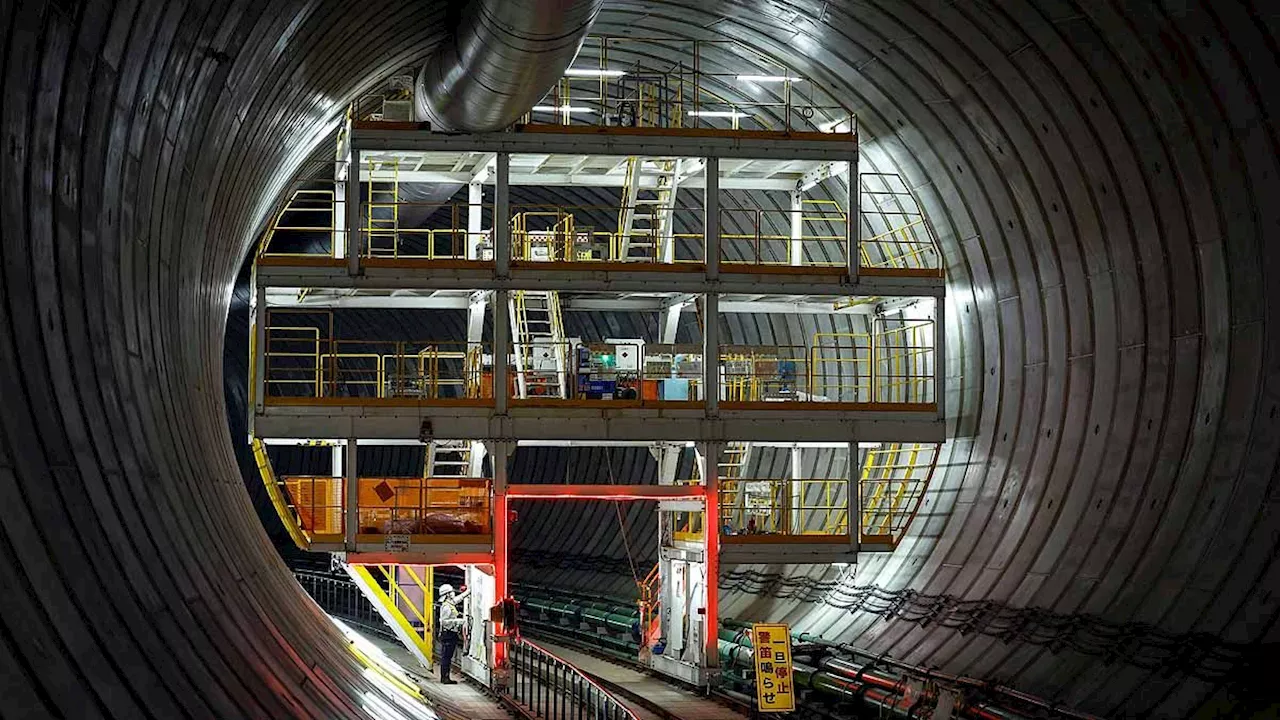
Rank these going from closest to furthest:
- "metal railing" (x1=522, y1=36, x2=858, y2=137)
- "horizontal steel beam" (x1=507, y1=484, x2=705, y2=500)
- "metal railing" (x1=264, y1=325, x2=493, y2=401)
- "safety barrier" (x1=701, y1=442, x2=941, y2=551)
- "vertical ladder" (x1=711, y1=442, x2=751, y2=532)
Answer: "horizontal steel beam" (x1=507, y1=484, x2=705, y2=500) → "safety barrier" (x1=701, y1=442, x2=941, y2=551) → "metal railing" (x1=522, y1=36, x2=858, y2=137) → "metal railing" (x1=264, y1=325, x2=493, y2=401) → "vertical ladder" (x1=711, y1=442, x2=751, y2=532)

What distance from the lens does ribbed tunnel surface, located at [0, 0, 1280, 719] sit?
8.12m

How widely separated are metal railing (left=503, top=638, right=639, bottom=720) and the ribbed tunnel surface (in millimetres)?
2226

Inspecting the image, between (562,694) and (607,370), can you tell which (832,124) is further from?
(562,694)

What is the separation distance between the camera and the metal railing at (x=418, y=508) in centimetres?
2361

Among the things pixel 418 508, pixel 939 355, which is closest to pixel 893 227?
pixel 939 355

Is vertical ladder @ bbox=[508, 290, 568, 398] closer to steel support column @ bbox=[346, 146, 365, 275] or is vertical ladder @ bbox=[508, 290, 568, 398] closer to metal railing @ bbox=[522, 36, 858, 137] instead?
steel support column @ bbox=[346, 146, 365, 275]

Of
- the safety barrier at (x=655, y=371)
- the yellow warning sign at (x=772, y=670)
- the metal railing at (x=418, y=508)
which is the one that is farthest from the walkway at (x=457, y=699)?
the safety barrier at (x=655, y=371)

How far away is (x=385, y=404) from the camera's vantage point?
2336cm

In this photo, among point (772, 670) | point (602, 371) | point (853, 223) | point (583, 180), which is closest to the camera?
point (772, 670)

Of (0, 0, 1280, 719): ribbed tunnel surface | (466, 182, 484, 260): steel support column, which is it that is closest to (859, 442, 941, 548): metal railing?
(0, 0, 1280, 719): ribbed tunnel surface

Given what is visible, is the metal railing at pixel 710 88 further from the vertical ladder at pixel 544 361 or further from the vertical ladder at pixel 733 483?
the vertical ladder at pixel 733 483

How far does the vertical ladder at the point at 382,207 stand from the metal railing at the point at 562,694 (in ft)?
21.8

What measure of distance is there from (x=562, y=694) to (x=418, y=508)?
567 cm

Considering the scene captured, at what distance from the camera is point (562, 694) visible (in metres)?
18.6
